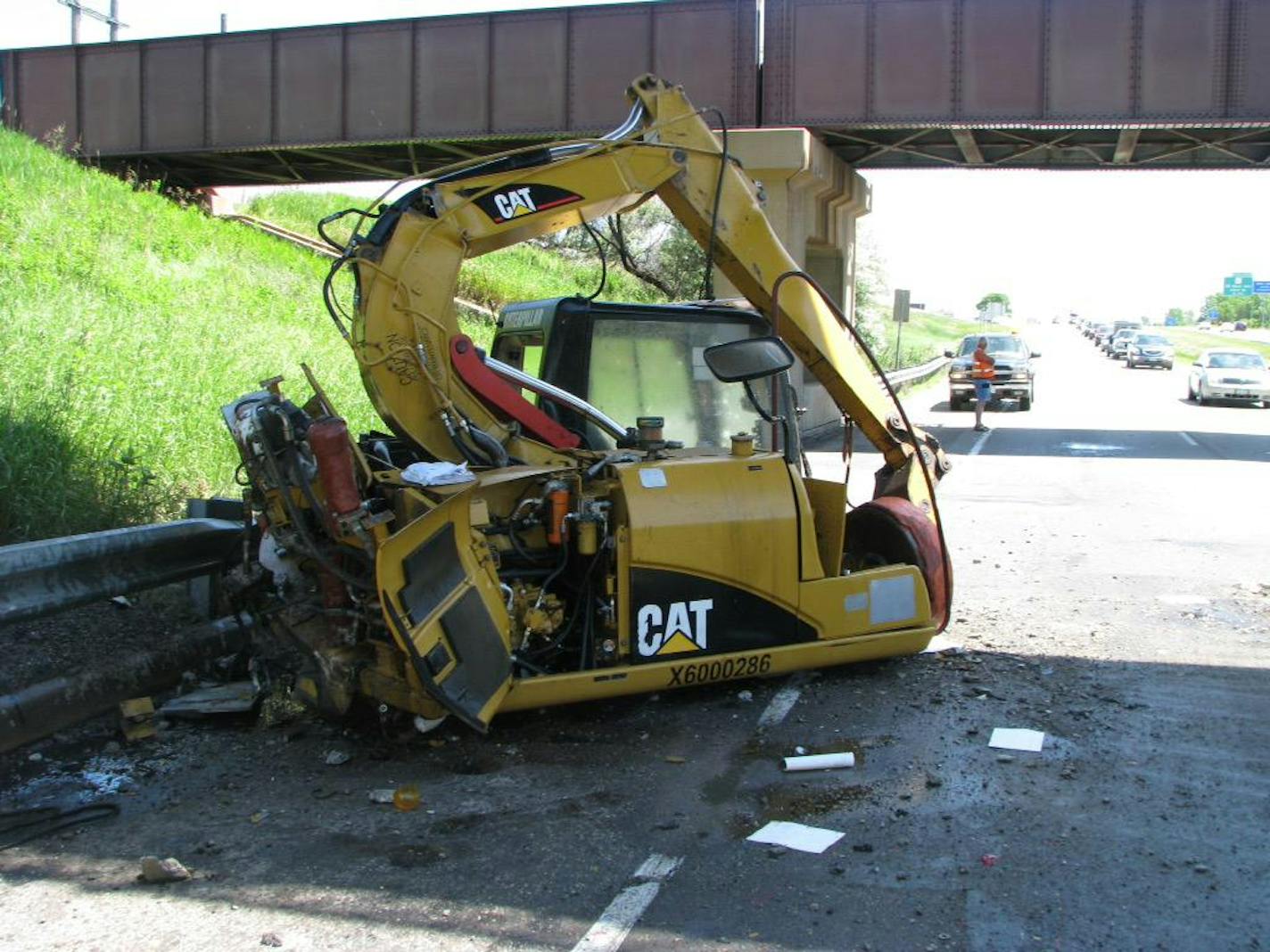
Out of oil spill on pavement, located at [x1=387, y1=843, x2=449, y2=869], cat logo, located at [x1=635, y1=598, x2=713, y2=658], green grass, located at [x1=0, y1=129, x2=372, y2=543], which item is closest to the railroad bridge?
green grass, located at [x1=0, y1=129, x2=372, y2=543]

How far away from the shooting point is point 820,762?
16.7ft

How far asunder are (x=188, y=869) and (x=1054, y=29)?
20205 millimetres

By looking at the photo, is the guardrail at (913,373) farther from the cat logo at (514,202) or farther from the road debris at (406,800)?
the road debris at (406,800)

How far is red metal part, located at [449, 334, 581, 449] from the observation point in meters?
5.93

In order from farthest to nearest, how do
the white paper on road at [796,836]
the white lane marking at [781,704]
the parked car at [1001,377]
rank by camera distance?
the parked car at [1001,377] → the white lane marking at [781,704] → the white paper on road at [796,836]

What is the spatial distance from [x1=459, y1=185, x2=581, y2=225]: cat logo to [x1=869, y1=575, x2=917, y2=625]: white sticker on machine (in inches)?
105

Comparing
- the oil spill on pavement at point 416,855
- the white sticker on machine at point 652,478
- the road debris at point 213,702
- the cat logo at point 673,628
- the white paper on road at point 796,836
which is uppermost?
the white sticker on machine at point 652,478

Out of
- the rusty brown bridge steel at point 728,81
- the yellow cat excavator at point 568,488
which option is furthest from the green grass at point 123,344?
the rusty brown bridge steel at point 728,81

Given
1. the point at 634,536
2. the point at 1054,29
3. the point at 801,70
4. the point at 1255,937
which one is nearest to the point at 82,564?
the point at 634,536

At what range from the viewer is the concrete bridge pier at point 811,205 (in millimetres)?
19875

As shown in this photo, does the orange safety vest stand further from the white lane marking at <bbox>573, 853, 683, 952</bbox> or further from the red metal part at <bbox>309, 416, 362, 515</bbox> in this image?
the white lane marking at <bbox>573, 853, 683, 952</bbox>

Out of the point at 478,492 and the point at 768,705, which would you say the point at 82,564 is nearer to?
the point at 478,492

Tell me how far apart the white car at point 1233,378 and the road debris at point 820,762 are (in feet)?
98.2

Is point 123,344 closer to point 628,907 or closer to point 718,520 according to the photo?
point 718,520
